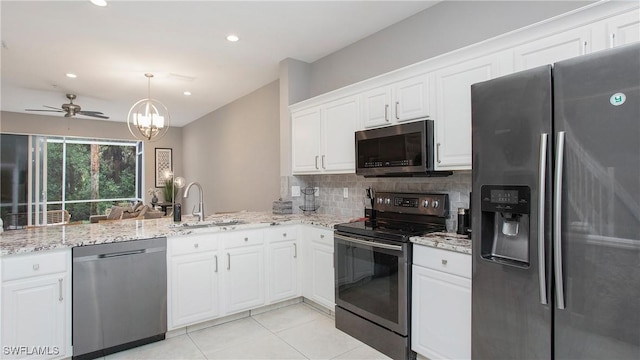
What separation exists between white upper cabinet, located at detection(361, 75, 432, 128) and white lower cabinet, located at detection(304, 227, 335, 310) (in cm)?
112

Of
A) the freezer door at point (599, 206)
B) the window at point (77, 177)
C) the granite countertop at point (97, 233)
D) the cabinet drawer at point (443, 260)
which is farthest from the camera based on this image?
the window at point (77, 177)

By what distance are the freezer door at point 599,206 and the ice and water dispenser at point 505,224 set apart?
168 mm

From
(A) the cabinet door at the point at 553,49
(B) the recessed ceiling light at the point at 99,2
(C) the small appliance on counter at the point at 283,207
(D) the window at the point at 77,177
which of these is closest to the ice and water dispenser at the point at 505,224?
(A) the cabinet door at the point at 553,49

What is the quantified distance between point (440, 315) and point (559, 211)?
3.48 ft

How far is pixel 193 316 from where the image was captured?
275 centimetres

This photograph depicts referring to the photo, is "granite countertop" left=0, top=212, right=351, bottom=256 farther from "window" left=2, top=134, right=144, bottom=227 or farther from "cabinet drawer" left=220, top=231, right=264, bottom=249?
"window" left=2, top=134, right=144, bottom=227

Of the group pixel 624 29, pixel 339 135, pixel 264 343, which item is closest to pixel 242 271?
pixel 264 343

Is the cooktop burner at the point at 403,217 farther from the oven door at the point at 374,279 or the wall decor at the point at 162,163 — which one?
the wall decor at the point at 162,163

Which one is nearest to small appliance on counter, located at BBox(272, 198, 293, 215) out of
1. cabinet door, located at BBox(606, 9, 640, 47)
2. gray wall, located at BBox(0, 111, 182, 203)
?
cabinet door, located at BBox(606, 9, 640, 47)

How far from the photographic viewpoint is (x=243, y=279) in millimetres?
3016

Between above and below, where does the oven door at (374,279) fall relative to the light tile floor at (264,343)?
above

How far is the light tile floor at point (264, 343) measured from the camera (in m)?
2.40

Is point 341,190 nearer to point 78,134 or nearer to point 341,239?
point 341,239

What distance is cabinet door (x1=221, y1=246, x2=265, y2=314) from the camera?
2.93 m
